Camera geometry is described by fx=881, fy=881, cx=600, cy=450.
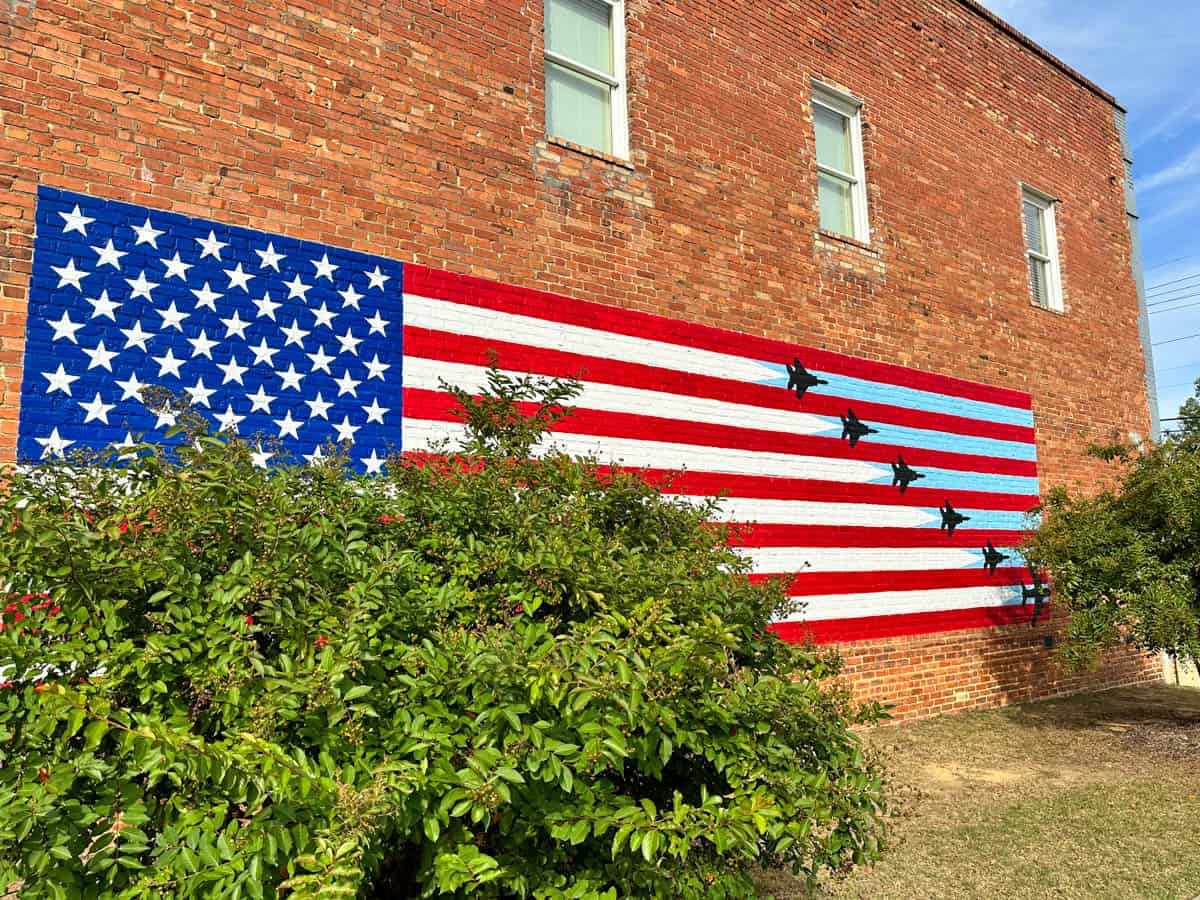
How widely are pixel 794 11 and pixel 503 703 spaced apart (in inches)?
355

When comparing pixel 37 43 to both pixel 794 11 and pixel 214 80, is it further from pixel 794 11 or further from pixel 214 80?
pixel 794 11

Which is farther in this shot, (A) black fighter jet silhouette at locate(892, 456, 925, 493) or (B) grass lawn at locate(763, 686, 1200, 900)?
(A) black fighter jet silhouette at locate(892, 456, 925, 493)

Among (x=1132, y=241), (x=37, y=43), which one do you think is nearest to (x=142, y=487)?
(x=37, y=43)

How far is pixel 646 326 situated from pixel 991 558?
219 inches

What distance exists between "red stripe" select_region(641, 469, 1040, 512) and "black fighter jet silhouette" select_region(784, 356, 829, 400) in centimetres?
91

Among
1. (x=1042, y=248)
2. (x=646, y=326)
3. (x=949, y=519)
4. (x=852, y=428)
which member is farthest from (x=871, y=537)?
(x=1042, y=248)

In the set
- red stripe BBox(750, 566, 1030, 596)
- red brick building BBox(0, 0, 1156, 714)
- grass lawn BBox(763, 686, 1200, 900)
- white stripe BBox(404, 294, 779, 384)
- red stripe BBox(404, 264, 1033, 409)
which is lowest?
grass lawn BBox(763, 686, 1200, 900)

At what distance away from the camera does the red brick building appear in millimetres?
5387

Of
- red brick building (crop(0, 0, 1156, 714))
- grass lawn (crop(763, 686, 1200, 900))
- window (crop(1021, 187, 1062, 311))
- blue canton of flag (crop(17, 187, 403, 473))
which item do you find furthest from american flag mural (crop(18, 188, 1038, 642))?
window (crop(1021, 187, 1062, 311))

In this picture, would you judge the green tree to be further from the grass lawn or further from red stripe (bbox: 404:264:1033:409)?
red stripe (bbox: 404:264:1033:409)

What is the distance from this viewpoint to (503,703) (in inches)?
99.0

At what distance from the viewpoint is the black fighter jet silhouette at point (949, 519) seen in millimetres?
9914

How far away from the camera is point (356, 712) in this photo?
2.54 m

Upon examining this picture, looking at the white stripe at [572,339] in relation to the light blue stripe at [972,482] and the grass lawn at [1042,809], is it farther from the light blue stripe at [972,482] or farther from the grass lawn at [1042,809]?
the grass lawn at [1042,809]
